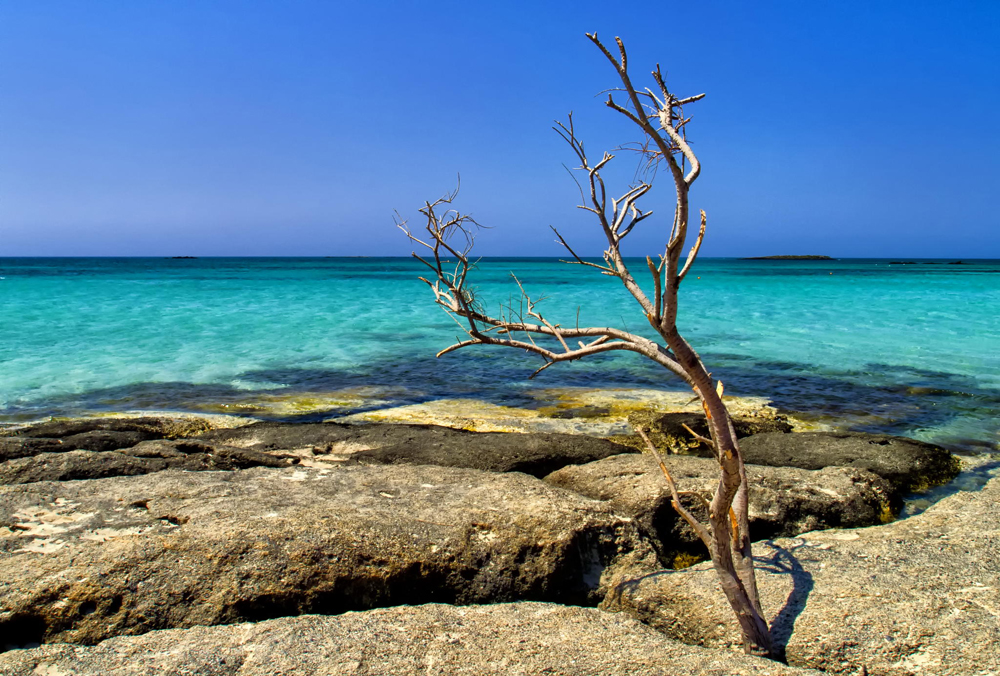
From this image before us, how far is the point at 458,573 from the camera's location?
3.61 m

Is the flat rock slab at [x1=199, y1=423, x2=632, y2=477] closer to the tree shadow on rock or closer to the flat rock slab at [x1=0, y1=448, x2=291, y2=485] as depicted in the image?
the flat rock slab at [x1=0, y1=448, x2=291, y2=485]

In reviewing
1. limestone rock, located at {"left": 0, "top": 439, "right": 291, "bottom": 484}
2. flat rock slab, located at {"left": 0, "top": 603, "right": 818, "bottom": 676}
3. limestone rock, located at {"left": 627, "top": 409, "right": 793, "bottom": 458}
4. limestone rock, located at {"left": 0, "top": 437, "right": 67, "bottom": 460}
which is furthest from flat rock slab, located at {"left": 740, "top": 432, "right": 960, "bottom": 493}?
Answer: limestone rock, located at {"left": 0, "top": 437, "right": 67, "bottom": 460}

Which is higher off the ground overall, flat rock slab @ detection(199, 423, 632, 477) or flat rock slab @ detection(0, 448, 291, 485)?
flat rock slab @ detection(0, 448, 291, 485)

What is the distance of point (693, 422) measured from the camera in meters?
7.43

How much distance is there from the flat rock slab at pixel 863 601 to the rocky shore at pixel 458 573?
12 mm

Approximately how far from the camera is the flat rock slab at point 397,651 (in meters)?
2.69

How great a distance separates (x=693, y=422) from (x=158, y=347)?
13668 mm

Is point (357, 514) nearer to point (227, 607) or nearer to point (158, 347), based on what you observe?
point (227, 607)

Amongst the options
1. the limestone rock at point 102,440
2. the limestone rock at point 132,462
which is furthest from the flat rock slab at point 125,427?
the limestone rock at point 132,462

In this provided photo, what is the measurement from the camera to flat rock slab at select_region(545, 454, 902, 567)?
4.35m

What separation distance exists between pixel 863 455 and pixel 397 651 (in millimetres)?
5070

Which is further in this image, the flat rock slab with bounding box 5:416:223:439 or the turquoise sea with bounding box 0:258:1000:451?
the turquoise sea with bounding box 0:258:1000:451

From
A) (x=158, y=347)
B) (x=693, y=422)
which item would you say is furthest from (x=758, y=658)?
(x=158, y=347)

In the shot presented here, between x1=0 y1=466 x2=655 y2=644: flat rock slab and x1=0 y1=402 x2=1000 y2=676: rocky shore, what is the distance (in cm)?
1
